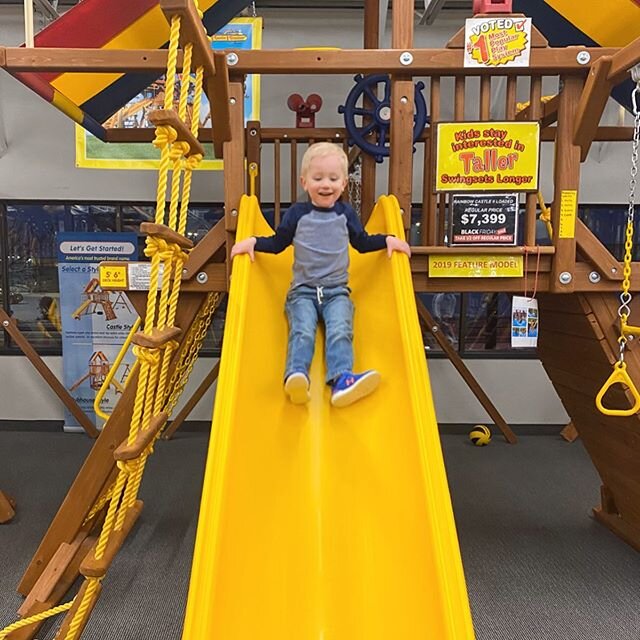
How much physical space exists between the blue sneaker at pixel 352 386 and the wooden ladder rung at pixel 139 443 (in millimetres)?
576

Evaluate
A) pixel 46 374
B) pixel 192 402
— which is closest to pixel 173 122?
pixel 192 402

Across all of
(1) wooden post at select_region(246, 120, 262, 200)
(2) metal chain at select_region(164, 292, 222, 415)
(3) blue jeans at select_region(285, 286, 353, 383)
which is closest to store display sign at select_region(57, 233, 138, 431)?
(1) wooden post at select_region(246, 120, 262, 200)

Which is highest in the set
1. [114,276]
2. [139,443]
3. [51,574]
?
[114,276]

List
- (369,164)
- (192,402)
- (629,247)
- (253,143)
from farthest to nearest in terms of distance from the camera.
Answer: (192,402), (253,143), (369,164), (629,247)

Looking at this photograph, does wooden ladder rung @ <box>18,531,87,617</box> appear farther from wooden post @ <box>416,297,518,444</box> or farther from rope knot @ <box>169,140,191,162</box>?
wooden post @ <box>416,297,518,444</box>

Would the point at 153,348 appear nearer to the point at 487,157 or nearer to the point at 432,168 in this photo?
the point at 432,168

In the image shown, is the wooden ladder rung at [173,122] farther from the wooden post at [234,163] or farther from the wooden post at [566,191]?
the wooden post at [566,191]

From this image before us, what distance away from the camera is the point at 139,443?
1.55 meters

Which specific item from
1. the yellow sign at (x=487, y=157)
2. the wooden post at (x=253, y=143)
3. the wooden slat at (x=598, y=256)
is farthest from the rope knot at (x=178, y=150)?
the wooden slat at (x=598, y=256)

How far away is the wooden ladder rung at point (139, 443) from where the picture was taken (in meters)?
1.52

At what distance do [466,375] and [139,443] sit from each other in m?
3.20

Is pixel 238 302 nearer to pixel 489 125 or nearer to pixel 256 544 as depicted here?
pixel 256 544

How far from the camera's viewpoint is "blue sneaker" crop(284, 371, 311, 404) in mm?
1769

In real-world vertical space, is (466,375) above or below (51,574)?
above
